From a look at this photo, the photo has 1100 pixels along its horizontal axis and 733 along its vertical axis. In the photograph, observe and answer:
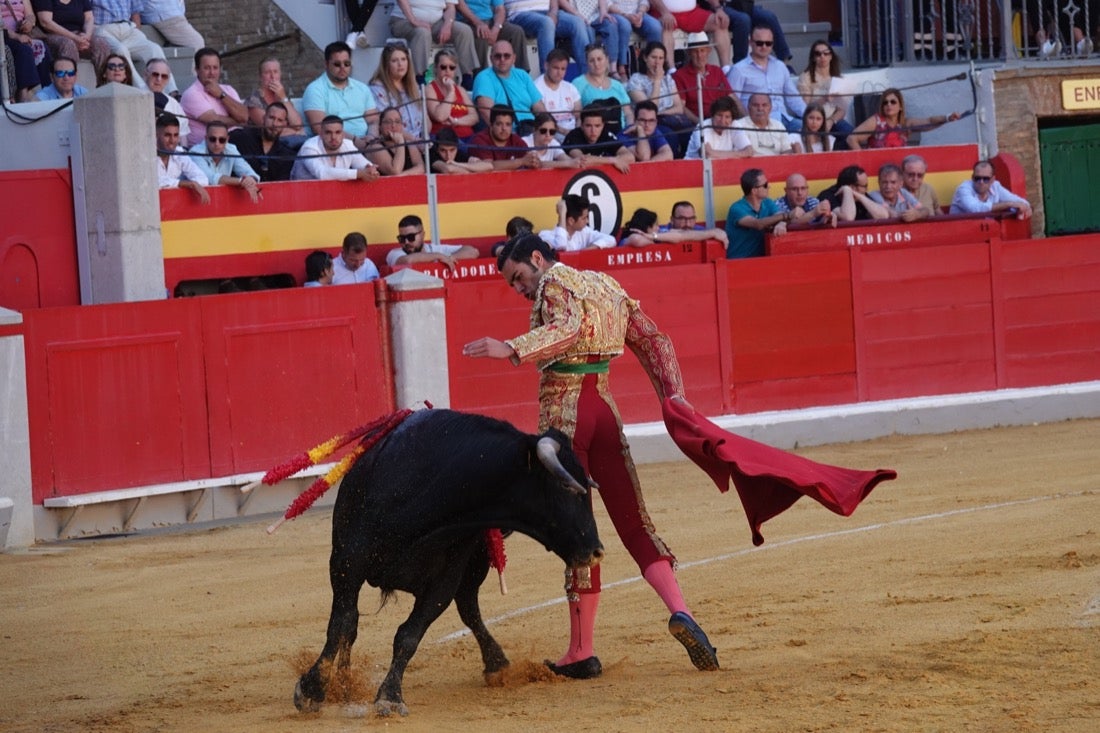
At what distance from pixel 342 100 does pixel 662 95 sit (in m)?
2.29

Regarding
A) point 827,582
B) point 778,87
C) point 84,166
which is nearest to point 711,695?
point 827,582

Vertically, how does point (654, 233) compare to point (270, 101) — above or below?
below

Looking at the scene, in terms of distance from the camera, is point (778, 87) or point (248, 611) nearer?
point (248, 611)

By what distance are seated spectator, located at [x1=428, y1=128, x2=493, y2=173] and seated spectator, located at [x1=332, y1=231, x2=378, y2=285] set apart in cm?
103

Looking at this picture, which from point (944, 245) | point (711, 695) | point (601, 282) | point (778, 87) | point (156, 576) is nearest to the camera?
point (711, 695)

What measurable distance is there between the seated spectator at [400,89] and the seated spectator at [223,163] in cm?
112

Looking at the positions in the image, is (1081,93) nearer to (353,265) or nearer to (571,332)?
(353,265)

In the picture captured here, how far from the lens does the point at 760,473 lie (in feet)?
16.3

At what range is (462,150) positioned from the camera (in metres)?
10.8

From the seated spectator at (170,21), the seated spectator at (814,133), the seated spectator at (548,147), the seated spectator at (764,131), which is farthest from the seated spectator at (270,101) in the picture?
the seated spectator at (814,133)

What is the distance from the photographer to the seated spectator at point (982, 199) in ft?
38.8

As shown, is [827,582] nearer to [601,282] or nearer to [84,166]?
[601,282]

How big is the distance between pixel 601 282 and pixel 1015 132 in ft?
29.1

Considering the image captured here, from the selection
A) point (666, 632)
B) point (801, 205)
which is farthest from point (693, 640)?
point (801, 205)
